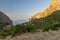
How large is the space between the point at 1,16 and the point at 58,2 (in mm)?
94750

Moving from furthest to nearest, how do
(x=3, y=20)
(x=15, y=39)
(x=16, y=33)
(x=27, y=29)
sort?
(x=3, y=20) < (x=27, y=29) < (x=16, y=33) < (x=15, y=39)

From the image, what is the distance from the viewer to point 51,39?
17.1m

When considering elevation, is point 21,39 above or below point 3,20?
below

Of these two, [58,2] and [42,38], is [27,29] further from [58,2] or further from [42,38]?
[58,2]

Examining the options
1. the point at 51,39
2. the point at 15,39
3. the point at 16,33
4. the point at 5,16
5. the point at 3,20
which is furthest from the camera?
the point at 5,16

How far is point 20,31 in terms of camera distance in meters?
22.2

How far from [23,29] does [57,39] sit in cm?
602

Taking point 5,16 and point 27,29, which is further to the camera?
point 5,16

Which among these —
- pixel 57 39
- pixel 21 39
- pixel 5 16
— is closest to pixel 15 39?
pixel 21 39

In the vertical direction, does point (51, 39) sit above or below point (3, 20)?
below

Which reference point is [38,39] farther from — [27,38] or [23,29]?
[23,29]

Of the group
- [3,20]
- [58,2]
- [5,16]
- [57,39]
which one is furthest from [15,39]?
[58,2]

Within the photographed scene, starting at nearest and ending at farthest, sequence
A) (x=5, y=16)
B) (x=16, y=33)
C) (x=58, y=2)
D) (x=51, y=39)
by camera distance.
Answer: (x=51, y=39) → (x=16, y=33) → (x=5, y=16) → (x=58, y=2)

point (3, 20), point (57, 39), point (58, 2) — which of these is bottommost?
point (57, 39)
